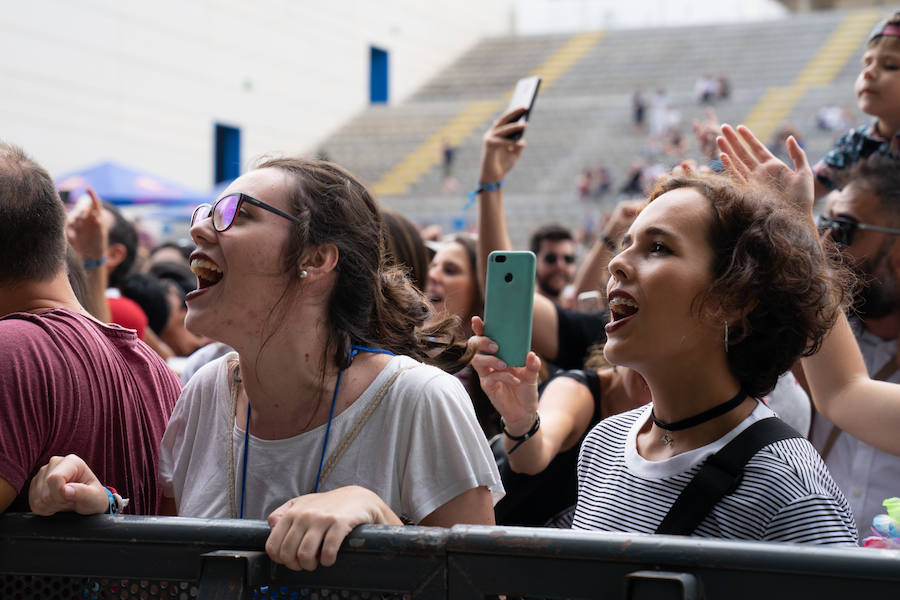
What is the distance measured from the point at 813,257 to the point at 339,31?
1079 inches

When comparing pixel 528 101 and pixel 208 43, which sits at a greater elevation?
pixel 208 43

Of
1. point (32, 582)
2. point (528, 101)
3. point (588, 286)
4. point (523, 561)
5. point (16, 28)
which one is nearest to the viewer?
point (523, 561)

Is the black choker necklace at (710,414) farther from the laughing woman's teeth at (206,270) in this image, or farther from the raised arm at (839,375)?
the laughing woman's teeth at (206,270)

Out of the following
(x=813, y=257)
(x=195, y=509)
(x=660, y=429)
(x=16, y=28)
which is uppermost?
(x=16, y=28)

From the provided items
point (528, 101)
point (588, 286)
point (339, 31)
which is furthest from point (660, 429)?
point (339, 31)

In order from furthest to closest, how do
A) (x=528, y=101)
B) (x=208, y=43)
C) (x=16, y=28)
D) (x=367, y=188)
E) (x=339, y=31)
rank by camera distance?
1. (x=339, y=31)
2. (x=208, y=43)
3. (x=16, y=28)
4. (x=528, y=101)
5. (x=367, y=188)

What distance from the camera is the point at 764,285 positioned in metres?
1.74

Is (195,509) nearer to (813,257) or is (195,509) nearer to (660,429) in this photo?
(660,429)

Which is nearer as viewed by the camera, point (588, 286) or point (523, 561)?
point (523, 561)

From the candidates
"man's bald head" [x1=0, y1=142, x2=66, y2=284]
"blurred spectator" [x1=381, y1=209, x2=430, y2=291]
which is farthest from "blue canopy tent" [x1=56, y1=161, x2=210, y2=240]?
"man's bald head" [x1=0, y1=142, x2=66, y2=284]

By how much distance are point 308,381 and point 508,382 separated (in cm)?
41

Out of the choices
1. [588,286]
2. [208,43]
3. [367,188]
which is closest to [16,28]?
[208,43]

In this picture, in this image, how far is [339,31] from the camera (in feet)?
91.2

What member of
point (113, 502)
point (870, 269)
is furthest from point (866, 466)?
point (113, 502)
